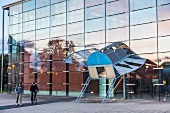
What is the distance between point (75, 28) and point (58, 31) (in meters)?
2.55

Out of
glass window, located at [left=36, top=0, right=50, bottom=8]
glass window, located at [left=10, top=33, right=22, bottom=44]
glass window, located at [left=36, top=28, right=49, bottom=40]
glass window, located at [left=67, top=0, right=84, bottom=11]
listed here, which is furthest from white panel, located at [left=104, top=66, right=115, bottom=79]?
glass window, located at [left=10, top=33, right=22, bottom=44]

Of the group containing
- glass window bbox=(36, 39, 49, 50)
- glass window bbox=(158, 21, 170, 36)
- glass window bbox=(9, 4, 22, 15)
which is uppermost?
glass window bbox=(9, 4, 22, 15)

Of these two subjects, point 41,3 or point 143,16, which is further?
point 41,3

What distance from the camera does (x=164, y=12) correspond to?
2484 centimetres

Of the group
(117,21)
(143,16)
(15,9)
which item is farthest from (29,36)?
(143,16)

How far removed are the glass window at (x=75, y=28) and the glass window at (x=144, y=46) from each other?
6.32 m

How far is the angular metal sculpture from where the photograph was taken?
2416cm

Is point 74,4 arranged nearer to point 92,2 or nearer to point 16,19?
point 92,2

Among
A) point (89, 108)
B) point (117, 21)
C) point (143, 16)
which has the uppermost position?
point (143, 16)

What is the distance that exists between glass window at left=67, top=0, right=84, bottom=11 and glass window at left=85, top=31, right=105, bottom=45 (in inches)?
123

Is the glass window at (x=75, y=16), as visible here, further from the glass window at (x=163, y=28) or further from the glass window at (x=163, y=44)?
the glass window at (x=163, y=44)

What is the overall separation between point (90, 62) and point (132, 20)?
5181 millimetres

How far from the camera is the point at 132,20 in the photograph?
26.7 m

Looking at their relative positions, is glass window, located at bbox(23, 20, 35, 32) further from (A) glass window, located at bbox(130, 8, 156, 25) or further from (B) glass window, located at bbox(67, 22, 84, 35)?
(A) glass window, located at bbox(130, 8, 156, 25)
